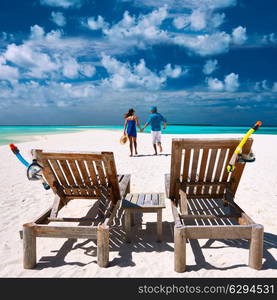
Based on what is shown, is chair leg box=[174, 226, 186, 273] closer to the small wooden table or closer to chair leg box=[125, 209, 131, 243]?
the small wooden table

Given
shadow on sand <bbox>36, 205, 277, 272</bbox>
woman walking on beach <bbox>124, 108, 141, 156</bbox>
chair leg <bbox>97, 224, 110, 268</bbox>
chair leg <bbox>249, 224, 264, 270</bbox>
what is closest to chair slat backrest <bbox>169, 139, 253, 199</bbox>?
shadow on sand <bbox>36, 205, 277, 272</bbox>

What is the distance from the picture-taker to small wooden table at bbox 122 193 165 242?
344cm

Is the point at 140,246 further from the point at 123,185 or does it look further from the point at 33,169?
the point at 33,169

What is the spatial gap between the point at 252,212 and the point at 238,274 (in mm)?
2038

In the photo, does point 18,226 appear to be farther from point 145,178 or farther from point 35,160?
point 145,178

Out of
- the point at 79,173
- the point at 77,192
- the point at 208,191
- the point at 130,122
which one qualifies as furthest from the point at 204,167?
the point at 130,122

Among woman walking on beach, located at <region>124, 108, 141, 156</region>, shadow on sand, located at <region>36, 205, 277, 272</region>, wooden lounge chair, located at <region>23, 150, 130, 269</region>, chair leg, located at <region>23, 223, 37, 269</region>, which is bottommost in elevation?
shadow on sand, located at <region>36, 205, 277, 272</region>

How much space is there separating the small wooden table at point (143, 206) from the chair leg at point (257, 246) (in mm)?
1064

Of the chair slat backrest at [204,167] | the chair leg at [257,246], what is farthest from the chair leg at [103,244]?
the chair leg at [257,246]

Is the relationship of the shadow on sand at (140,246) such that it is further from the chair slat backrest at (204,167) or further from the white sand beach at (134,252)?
the chair slat backrest at (204,167)

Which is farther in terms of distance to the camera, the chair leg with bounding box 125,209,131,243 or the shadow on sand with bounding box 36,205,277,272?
the chair leg with bounding box 125,209,131,243

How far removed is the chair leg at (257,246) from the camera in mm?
2857

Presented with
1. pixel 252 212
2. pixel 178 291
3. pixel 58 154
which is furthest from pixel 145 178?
pixel 178 291

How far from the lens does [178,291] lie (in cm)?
258
